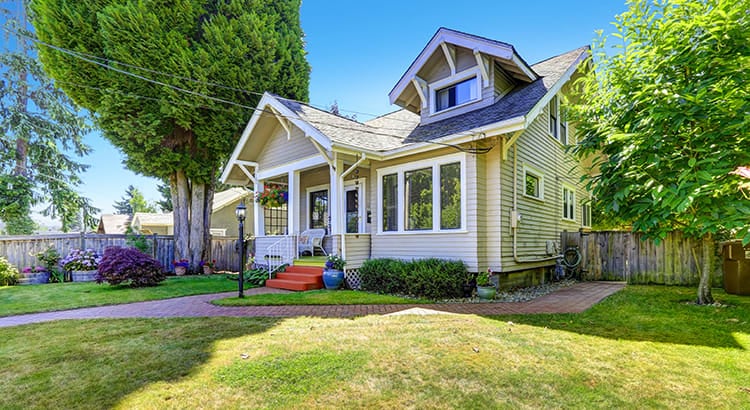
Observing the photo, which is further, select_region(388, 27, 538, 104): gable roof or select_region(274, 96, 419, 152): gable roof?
select_region(274, 96, 419, 152): gable roof

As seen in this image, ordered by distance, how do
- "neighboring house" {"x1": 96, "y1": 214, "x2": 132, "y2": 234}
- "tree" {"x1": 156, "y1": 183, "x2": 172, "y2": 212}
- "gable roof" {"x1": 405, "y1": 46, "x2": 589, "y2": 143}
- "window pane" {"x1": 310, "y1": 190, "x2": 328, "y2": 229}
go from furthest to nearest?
"tree" {"x1": 156, "y1": 183, "x2": 172, "y2": 212} < "neighboring house" {"x1": 96, "y1": 214, "x2": 132, "y2": 234} < "window pane" {"x1": 310, "y1": 190, "x2": 328, "y2": 229} < "gable roof" {"x1": 405, "y1": 46, "x2": 589, "y2": 143}

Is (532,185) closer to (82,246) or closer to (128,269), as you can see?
(128,269)

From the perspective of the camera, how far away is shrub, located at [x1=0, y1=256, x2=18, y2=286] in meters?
→ 10.8

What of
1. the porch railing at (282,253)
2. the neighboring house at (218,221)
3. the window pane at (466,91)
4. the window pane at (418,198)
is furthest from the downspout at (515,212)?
the neighboring house at (218,221)

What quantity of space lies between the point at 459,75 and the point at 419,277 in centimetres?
586

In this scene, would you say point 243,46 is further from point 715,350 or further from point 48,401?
point 715,350

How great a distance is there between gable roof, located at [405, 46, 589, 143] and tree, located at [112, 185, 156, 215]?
51202mm

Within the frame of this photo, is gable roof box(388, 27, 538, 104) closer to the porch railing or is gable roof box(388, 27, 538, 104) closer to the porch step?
the porch railing

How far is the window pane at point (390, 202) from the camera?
9359mm

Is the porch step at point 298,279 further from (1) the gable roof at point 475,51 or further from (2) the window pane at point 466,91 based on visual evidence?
(2) the window pane at point 466,91

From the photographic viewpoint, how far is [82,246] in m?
12.9

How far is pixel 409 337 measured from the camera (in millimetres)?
4578

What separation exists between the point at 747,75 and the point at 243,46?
13875 mm

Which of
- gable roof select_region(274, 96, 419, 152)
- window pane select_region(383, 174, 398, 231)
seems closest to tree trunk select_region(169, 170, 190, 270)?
gable roof select_region(274, 96, 419, 152)
